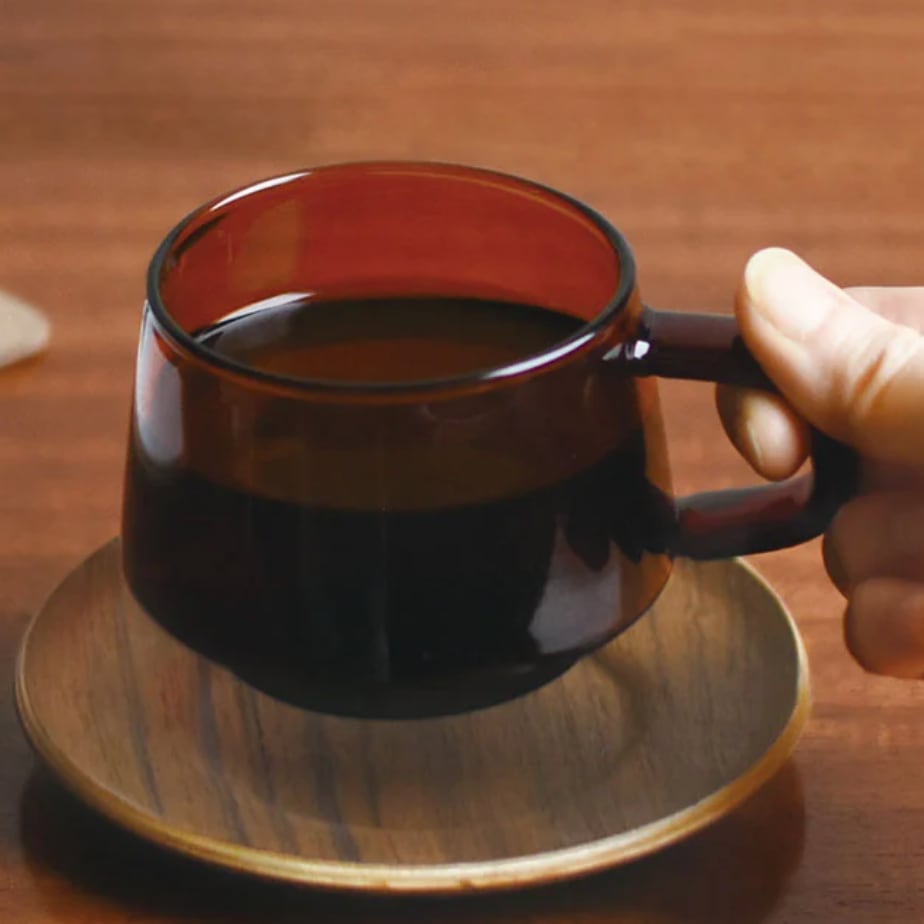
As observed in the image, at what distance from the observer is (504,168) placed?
2.82 feet

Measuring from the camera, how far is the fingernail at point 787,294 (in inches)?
17.3

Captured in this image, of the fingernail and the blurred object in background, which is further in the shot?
the blurred object in background

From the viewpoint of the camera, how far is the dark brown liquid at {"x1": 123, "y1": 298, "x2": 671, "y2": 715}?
1.28ft

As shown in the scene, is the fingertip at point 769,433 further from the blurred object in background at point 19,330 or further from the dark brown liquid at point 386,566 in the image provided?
the blurred object in background at point 19,330

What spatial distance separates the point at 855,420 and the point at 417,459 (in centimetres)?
13

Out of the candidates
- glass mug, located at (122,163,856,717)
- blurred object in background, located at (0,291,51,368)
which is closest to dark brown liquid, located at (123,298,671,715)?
glass mug, located at (122,163,856,717)

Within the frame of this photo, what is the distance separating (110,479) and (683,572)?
0.23 metres

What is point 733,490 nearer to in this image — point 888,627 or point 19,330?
point 888,627

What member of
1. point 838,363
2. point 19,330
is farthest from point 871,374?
point 19,330

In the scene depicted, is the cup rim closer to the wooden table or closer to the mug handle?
the mug handle

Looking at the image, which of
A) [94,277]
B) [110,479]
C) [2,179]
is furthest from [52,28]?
[110,479]

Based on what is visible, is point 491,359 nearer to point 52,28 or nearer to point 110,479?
point 110,479

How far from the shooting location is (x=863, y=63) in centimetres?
97

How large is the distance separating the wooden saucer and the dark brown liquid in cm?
3
